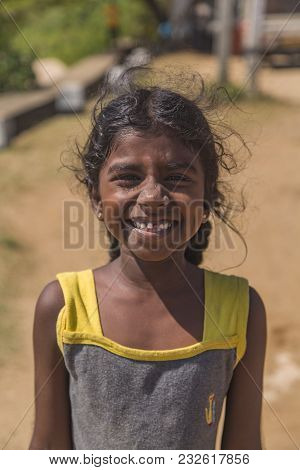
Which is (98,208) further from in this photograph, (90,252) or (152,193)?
(90,252)

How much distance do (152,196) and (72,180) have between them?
2571mm

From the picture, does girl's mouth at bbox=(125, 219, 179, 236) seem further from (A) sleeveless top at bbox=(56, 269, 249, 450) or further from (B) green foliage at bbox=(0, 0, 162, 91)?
(B) green foliage at bbox=(0, 0, 162, 91)

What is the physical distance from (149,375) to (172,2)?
12.4 m

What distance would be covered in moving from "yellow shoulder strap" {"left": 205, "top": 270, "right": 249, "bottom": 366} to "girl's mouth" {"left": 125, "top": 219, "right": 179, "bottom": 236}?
20cm

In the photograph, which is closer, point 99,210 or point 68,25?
point 99,210

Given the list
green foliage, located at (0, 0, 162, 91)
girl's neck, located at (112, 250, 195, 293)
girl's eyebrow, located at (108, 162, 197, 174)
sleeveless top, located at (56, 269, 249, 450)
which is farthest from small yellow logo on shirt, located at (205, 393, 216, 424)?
green foliage, located at (0, 0, 162, 91)

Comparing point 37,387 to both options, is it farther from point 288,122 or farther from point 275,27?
point 275,27

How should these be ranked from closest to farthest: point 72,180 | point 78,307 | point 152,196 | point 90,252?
point 152,196
point 78,307
point 72,180
point 90,252

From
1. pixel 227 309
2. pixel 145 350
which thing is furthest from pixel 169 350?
pixel 227 309

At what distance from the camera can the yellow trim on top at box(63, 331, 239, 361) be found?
47.9 inches

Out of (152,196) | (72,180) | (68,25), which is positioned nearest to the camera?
(152,196)

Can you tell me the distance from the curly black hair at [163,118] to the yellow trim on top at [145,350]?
31cm

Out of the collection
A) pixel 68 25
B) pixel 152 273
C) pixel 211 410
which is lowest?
pixel 68 25

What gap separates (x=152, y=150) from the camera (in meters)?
1.16
